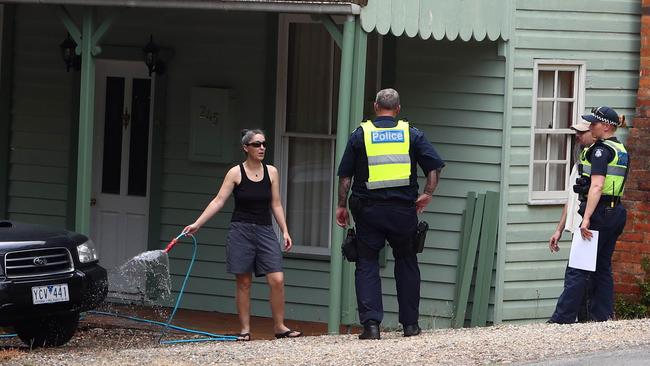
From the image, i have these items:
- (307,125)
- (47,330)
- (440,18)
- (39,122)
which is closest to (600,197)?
(440,18)

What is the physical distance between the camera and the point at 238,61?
14.4 meters

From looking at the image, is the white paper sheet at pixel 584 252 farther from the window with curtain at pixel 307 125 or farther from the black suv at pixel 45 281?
the black suv at pixel 45 281

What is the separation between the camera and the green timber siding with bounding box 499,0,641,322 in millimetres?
13555

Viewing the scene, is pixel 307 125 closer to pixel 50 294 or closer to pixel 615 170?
pixel 615 170

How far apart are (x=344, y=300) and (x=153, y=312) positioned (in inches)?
112

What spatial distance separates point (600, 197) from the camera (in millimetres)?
11594

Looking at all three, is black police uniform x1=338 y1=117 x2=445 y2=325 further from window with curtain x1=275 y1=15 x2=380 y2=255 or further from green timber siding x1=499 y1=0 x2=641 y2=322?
window with curtain x1=275 y1=15 x2=380 y2=255

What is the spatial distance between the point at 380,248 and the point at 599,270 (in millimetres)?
2084

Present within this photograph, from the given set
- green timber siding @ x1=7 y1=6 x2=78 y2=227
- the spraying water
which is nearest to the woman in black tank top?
the spraying water

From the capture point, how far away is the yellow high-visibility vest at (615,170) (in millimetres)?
11555

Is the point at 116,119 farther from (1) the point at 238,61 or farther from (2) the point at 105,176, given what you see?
(1) the point at 238,61

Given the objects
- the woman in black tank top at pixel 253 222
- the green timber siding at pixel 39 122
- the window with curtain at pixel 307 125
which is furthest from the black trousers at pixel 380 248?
the green timber siding at pixel 39 122

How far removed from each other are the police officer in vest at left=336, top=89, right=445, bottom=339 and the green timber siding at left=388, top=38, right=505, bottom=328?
2.63m

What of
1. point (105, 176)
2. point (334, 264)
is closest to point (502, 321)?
point (334, 264)
